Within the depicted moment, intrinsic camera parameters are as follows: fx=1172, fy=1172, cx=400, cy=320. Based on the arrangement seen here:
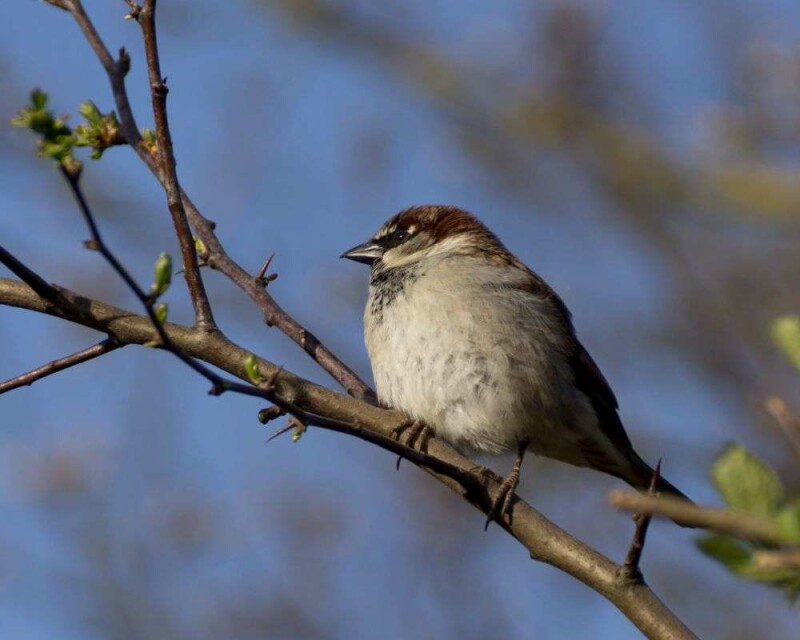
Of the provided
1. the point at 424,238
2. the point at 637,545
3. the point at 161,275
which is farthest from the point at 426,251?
the point at 161,275

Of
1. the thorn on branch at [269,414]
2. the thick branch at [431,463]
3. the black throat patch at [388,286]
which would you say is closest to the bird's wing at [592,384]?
the black throat patch at [388,286]

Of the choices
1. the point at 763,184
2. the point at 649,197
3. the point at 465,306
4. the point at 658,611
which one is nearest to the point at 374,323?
the point at 465,306

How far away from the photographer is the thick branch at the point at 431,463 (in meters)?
2.30

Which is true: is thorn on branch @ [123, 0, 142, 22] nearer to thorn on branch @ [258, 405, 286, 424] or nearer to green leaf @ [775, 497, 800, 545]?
thorn on branch @ [258, 405, 286, 424]

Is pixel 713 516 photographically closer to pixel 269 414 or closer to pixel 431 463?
pixel 431 463

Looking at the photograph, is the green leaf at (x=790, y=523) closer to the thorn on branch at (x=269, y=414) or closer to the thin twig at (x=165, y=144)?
the thorn on branch at (x=269, y=414)

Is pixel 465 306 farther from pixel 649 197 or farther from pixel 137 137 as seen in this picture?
pixel 649 197

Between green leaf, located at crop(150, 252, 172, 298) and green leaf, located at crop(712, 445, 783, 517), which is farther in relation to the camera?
green leaf, located at crop(150, 252, 172, 298)

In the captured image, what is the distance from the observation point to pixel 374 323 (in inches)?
160

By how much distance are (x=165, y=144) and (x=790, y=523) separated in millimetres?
1808

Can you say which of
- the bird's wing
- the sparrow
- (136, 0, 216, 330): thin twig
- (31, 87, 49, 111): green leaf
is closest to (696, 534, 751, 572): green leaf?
(31, 87, 49, 111): green leaf

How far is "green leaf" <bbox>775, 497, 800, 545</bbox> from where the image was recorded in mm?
1093

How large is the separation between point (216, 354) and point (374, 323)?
142cm

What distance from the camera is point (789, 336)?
4.25 feet
